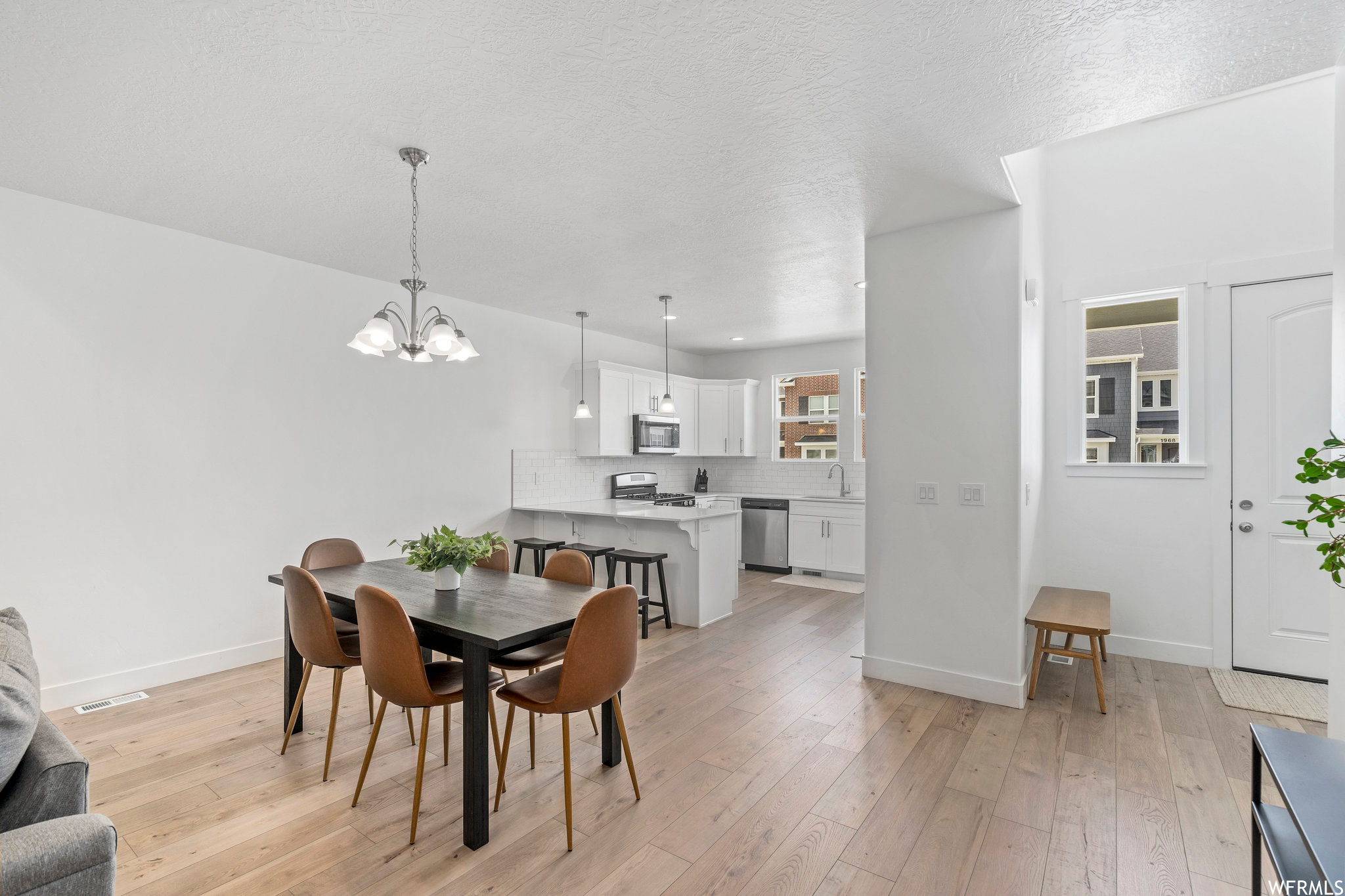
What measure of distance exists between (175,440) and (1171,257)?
6.23 m

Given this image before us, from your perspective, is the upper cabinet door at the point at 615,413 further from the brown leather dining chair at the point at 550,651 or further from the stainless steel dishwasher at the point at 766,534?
the brown leather dining chair at the point at 550,651

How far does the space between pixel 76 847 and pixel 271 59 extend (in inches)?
87.5

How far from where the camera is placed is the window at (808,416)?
24.0ft

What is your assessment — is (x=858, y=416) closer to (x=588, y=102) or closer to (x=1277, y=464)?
(x=1277, y=464)

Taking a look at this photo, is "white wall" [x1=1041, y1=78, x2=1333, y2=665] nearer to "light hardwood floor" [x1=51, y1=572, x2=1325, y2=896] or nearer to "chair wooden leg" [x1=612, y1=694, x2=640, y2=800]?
"light hardwood floor" [x1=51, y1=572, x2=1325, y2=896]

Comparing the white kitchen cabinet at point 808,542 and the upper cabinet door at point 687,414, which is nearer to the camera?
the white kitchen cabinet at point 808,542

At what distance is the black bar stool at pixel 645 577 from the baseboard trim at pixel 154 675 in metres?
2.34

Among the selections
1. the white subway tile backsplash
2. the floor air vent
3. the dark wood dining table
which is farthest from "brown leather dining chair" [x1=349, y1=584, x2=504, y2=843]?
the white subway tile backsplash

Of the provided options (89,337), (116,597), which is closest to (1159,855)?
(116,597)

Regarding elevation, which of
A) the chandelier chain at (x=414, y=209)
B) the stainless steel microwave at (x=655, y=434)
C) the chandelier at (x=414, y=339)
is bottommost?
the stainless steel microwave at (x=655, y=434)

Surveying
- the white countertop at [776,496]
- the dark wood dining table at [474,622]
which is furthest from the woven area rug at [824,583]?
the dark wood dining table at [474,622]

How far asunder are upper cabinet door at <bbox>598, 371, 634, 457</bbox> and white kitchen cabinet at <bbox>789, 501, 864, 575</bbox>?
79.9 inches

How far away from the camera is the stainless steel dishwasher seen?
6969 millimetres

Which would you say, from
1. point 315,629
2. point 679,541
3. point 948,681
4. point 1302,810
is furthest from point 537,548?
point 1302,810
